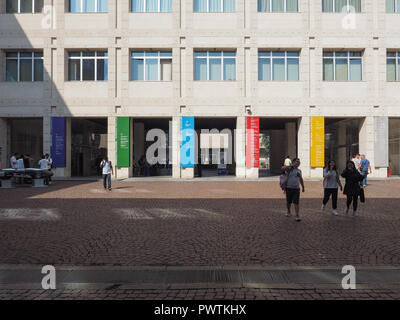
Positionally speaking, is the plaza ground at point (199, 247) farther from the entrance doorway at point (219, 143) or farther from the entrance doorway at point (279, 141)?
the entrance doorway at point (279, 141)

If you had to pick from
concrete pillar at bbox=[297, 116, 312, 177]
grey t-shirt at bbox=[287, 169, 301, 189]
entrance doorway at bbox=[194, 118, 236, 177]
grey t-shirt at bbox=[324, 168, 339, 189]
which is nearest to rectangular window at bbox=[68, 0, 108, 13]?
entrance doorway at bbox=[194, 118, 236, 177]

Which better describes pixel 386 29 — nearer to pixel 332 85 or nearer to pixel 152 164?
pixel 332 85

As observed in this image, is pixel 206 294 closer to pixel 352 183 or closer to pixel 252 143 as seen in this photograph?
pixel 352 183

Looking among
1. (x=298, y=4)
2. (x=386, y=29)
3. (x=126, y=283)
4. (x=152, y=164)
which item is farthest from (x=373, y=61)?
(x=126, y=283)

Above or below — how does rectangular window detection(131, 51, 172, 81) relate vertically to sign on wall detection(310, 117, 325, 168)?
above

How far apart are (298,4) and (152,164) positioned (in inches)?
706

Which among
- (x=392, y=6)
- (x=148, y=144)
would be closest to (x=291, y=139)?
(x=392, y=6)

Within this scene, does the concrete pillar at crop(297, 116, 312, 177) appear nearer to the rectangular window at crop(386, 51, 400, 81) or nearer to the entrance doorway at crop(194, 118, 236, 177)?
the entrance doorway at crop(194, 118, 236, 177)

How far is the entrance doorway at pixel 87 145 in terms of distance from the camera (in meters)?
25.5

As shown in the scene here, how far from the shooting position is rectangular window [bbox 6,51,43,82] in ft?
74.9

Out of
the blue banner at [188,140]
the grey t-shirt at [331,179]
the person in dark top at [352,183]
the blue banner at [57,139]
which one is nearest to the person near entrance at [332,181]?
the grey t-shirt at [331,179]

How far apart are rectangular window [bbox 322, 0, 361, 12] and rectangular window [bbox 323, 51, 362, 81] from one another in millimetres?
3324

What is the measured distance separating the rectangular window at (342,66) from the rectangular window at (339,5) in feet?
10.9

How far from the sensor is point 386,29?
2216 centimetres
